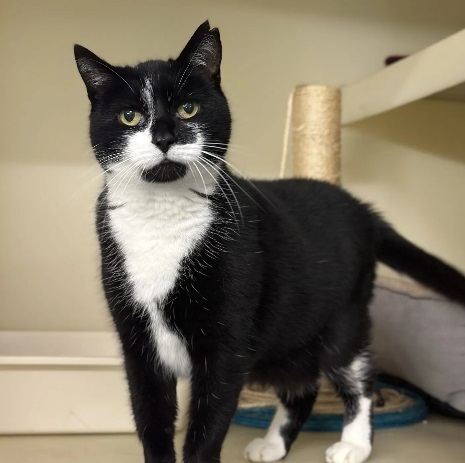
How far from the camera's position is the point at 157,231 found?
0.96 m

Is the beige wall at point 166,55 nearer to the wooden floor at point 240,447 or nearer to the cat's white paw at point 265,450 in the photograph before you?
the wooden floor at point 240,447

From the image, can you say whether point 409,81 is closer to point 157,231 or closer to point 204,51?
point 204,51

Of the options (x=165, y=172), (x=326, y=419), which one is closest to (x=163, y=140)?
(x=165, y=172)

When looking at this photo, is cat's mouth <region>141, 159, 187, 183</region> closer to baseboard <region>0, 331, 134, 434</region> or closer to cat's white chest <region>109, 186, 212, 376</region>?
cat's white chest <region>109, 186, 212, 376</region>

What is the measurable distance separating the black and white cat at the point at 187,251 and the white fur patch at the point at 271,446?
0.21 m

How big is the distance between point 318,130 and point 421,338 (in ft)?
1.90

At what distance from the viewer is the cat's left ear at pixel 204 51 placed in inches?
36.9

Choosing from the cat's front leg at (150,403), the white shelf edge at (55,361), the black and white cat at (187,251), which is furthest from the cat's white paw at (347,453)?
the white shelf edge at (55,361)

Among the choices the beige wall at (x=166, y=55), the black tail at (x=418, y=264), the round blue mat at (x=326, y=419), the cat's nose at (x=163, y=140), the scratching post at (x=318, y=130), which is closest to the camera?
the cat's nose at (x=163, y=140)

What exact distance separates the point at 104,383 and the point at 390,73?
100cm

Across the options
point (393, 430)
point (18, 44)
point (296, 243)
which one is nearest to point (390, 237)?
point (296, 243)

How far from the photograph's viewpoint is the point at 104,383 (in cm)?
133

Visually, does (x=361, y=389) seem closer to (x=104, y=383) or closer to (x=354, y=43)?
(x=104, y=383)

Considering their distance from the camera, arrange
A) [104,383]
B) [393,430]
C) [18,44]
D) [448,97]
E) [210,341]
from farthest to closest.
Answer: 1. [448,97]
2. [18,44]
3. [393,430]
4. [104,383]
5. [210,341]
